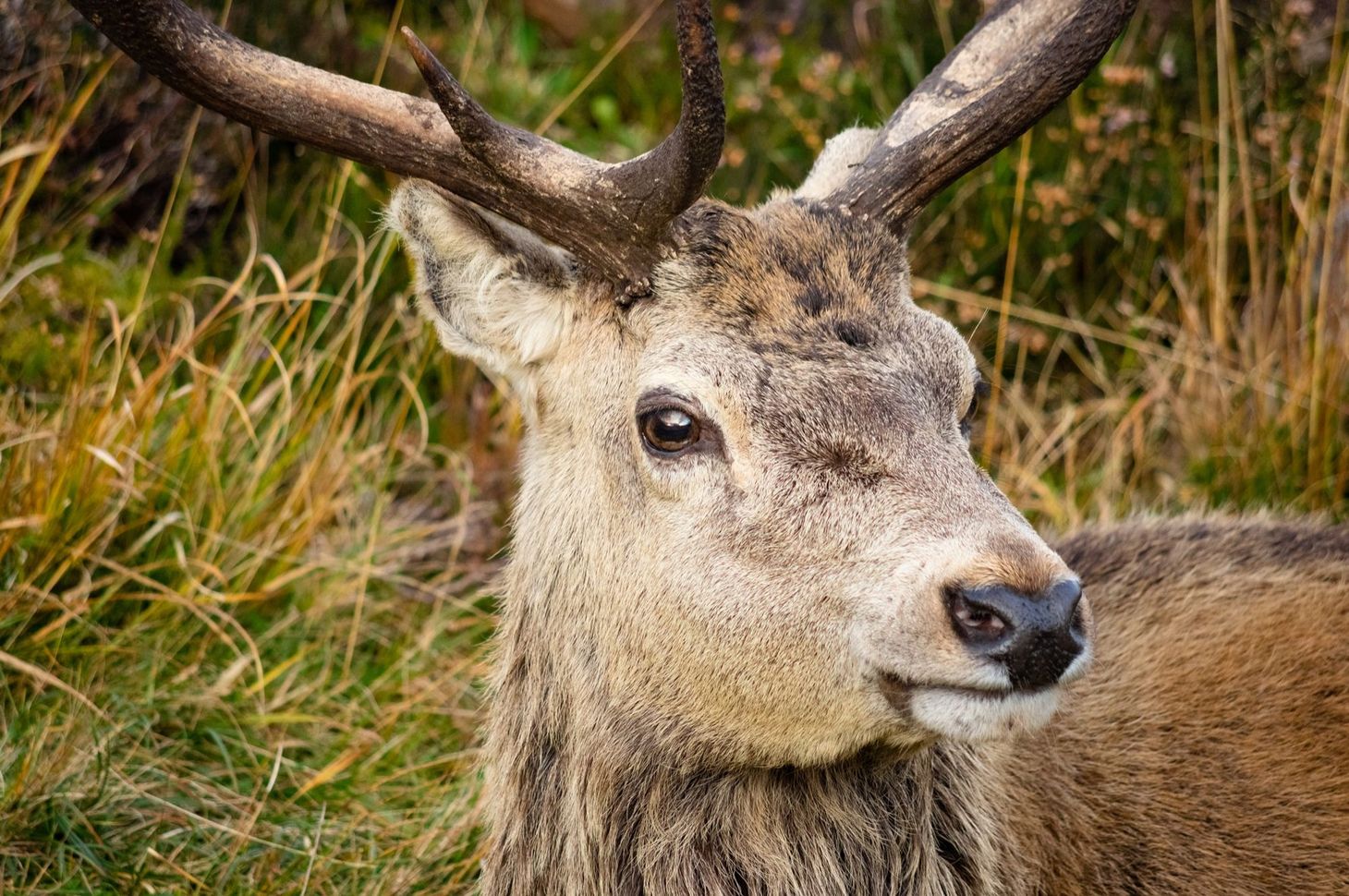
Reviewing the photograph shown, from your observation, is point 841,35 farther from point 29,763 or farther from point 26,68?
point 29,763

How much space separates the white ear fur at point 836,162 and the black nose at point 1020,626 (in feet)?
5.17

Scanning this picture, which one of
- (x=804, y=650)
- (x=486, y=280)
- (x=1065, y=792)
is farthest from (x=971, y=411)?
(x=486, y=280)

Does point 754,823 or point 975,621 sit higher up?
point 975,621

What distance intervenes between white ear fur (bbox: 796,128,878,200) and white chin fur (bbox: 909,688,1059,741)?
5.37 feet

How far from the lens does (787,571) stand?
325 cm

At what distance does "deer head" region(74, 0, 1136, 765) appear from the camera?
307cm

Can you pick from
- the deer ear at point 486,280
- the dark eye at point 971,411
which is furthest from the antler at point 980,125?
the deer ear at point 486,280

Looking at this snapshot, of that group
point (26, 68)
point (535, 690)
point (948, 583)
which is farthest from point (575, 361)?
point (26, 68)

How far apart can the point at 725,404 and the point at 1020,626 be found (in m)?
0.86

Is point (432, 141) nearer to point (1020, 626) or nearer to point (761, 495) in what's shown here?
point (761, 495)

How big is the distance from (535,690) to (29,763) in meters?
1.45

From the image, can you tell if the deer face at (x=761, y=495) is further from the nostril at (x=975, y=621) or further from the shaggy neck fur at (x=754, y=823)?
the shaggy neck fur at (x=754, y=823)

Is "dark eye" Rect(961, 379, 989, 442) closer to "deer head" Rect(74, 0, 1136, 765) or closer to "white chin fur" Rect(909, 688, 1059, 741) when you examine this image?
"deer head" Rect(74, 0, 1136, 765)

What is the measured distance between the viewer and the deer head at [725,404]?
10.1 ft
